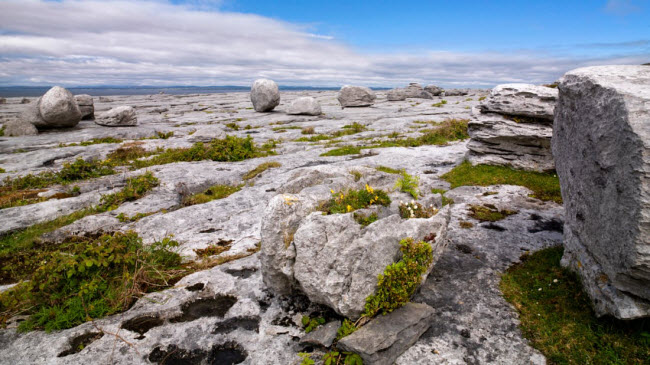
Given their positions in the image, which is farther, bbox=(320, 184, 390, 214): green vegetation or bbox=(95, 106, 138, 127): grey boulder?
bbox=(95, 106, 138, 127): grey boulder

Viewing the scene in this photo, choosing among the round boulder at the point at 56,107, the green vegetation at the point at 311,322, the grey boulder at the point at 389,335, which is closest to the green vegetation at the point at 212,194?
the green vegetation at the point at 311,322

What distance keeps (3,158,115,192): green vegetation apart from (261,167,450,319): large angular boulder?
17642mm

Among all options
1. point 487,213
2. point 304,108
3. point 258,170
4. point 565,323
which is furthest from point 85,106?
point 565,323

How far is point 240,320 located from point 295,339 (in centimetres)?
152

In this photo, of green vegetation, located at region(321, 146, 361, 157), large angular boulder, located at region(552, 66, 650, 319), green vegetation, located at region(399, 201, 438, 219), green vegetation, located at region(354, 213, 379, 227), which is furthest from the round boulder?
large angular boulder, located at region(552, 66, 650, 319)

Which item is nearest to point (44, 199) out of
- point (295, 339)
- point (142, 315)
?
point (142, 315)

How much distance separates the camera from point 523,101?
17891 millimetres

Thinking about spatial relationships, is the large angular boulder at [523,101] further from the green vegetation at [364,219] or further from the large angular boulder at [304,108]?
the large angular boulder at [304,108]

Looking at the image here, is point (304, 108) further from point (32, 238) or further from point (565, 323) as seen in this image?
point (565, 323)

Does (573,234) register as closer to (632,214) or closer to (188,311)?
(632,214)

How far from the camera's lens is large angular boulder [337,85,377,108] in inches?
2356

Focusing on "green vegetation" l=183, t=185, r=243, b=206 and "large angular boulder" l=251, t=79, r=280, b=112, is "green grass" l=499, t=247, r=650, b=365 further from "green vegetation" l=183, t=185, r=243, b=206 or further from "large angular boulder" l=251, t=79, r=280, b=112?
"large angular boulder" l=251, t=79, r=280, b=112

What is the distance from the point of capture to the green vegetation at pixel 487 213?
40.5 feet

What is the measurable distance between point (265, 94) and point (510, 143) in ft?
128
